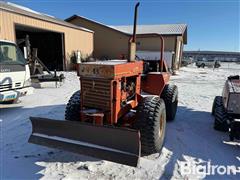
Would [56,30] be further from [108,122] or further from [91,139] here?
[91,139]

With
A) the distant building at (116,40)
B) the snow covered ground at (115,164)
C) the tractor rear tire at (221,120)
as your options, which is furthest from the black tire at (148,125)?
the distant building at (116,40)

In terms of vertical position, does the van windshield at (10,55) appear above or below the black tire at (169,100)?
above

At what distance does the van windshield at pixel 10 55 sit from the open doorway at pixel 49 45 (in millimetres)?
10689

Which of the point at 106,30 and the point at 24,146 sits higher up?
the point at 106,30

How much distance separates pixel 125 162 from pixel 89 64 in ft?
4.97

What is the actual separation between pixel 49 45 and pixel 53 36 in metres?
0.94

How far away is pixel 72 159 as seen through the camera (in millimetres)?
3150

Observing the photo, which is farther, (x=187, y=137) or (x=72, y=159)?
(x=187, y=137)

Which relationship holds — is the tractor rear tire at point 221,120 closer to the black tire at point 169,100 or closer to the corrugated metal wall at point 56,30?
the black tire at point 169,100

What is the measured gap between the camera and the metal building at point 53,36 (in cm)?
1304

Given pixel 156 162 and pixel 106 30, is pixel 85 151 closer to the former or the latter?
pixel 156 162

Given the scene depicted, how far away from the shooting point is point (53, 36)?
17984 mm

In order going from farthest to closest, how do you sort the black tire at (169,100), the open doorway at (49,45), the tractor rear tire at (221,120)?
the open doorway at (49,45) < the black tire at (169,100) < the tractor rear tire at (221,120)

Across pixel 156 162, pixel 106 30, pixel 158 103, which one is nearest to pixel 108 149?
pixel 156 162
